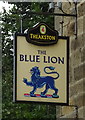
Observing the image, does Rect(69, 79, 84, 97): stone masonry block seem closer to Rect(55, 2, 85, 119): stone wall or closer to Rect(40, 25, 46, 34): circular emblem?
Rect(55, 2, 85, 119): stone wall

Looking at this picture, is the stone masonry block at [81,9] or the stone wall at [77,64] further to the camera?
the stone masonry block at [81,9]

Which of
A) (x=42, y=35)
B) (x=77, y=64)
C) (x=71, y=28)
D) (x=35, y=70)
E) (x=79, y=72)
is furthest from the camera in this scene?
(x=71, y=28)

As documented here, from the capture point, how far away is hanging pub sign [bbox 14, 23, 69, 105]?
12188 millimetres

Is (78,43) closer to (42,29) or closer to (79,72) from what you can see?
(79,72)

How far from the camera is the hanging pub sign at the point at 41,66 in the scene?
A: 12.2 metres

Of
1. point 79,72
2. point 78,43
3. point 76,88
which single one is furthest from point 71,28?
point 76,88

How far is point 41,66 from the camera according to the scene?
12.4m

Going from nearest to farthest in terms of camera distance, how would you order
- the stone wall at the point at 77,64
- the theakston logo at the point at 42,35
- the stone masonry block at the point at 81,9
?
the theakston logo at the point at 42,35 → the stone wall at the point at 77,64 → the stone masonry block at the point at 81,9

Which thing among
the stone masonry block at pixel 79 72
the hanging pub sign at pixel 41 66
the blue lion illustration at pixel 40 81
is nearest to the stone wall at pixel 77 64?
the stone masonry block at pixel 79 72

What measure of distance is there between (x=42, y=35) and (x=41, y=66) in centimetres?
57

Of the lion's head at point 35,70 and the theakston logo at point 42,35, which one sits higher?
the theakston logo at point 42,35

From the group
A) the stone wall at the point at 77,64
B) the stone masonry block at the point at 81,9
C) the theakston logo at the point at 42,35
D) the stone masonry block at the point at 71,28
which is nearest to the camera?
the theakston logo at the point at 42,35

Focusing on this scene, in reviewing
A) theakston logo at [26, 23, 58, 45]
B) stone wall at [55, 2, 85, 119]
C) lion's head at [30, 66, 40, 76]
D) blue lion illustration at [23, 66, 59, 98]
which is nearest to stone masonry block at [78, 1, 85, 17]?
stone wall at [55, 2, 85, 119]

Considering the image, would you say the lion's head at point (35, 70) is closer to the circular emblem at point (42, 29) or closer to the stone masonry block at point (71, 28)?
the circular emblem at point (42, 29)
